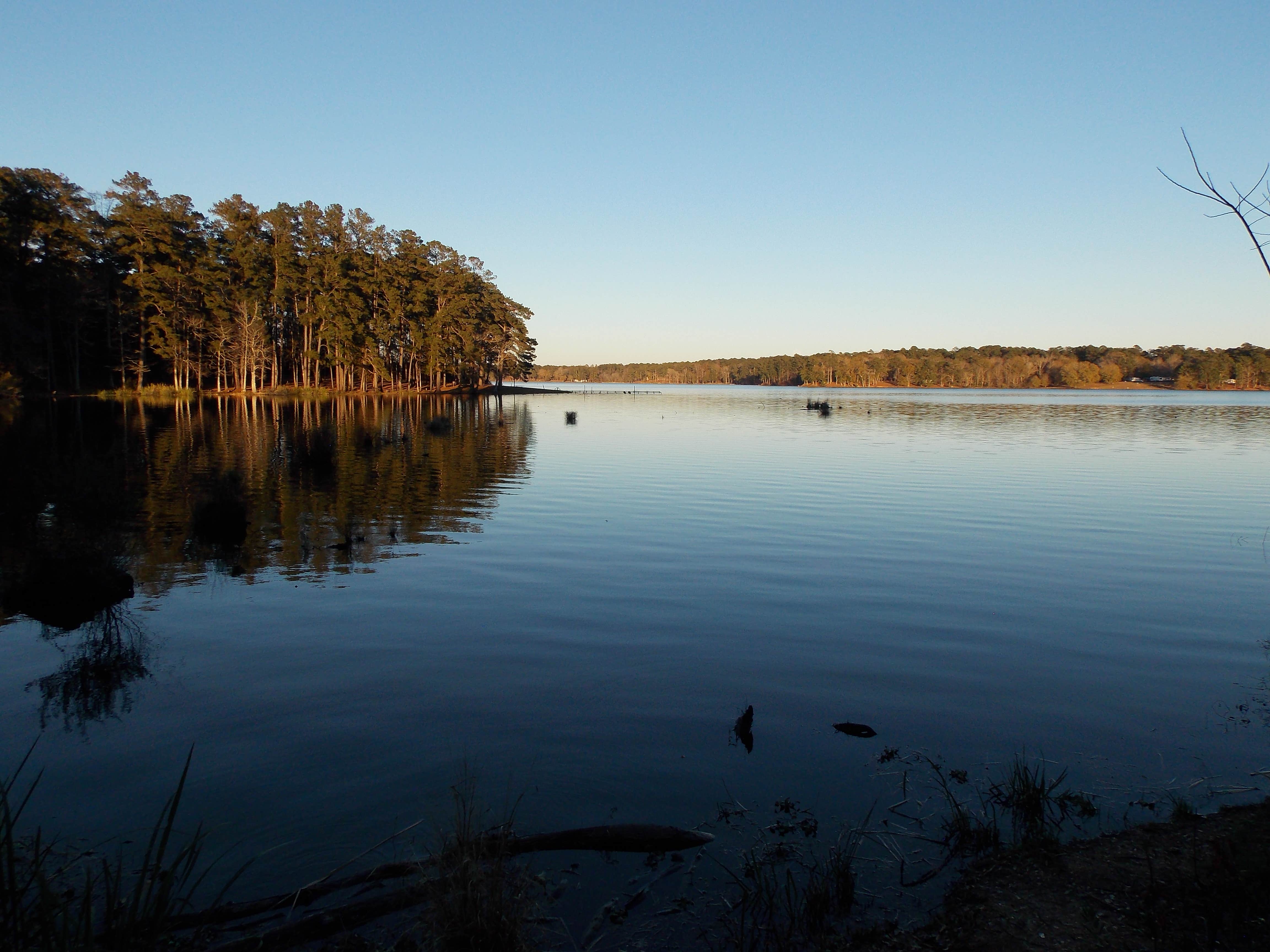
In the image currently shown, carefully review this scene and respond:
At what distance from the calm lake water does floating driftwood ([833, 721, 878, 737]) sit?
0.09m

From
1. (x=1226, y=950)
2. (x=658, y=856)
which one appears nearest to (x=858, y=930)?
(x=658, y=856)

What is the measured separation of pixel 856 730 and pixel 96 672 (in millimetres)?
7678

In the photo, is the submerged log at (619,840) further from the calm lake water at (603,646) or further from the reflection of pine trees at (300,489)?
the reflection of pine trees at (300,489)

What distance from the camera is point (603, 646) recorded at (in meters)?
8.95

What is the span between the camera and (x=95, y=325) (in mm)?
64562

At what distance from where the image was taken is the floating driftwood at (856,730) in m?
6.62

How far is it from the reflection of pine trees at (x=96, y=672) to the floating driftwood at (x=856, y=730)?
21.3 feet

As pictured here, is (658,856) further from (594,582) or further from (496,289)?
(496,289)

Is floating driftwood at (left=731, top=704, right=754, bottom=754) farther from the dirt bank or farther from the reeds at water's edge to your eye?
the dirt bank

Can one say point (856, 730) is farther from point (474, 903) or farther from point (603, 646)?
point (474, 903)

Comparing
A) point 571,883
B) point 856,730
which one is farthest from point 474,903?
point 856,730

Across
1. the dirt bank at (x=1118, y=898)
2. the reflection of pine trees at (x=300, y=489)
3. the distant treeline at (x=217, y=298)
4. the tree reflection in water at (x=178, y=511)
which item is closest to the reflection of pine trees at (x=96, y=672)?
the tree reflection in water at (x=178, y=511)

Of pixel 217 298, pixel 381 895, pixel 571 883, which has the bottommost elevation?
pixel 571 883

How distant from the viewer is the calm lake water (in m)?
5.80
